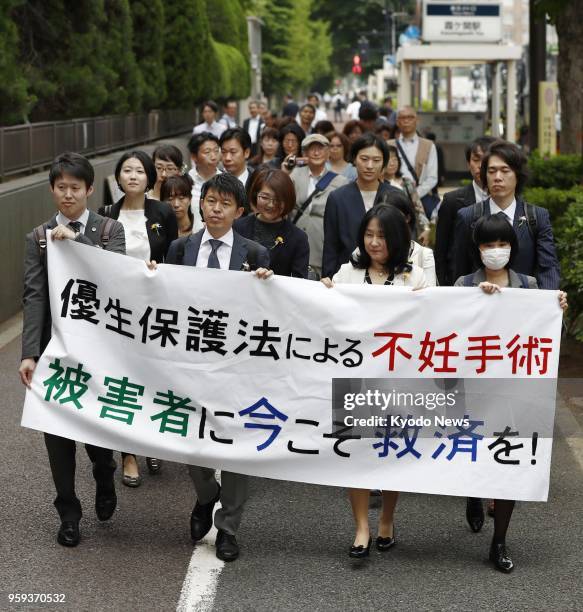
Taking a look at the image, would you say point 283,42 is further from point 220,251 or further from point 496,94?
point 220,251

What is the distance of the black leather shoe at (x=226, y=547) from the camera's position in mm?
5629

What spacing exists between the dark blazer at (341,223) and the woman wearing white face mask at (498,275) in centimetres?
179

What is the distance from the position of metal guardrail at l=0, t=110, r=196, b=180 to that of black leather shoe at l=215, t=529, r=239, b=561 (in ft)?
28.2

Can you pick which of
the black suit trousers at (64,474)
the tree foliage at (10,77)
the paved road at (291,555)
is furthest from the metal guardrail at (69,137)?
the black suit trousers at (64,474)

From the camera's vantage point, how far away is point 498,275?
590 centimetres

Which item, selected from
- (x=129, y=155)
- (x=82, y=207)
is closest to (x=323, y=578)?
(x=82, y=207)

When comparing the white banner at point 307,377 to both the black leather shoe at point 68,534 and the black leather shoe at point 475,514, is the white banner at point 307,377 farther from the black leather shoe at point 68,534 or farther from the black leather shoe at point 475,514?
→ the black leather shoe at point 475,514

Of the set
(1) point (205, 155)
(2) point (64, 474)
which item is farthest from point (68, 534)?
(1) point (205, 155)

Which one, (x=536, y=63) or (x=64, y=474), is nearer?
(x=64, y=474)

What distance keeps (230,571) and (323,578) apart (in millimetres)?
414

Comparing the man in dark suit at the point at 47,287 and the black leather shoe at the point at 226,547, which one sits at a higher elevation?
the man in dark suit at the point at 47,287

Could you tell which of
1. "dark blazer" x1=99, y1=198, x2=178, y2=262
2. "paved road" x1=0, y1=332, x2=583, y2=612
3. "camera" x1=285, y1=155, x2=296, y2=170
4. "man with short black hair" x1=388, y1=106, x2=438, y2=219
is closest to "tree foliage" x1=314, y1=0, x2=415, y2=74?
"man with short black hair" x1=388, y1=106, x2=438, y2=219

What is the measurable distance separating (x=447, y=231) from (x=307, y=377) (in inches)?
94.4

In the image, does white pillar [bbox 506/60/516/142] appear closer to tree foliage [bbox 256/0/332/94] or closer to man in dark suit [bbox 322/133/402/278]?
man in dark suit [bbox 322/133/402/278]
